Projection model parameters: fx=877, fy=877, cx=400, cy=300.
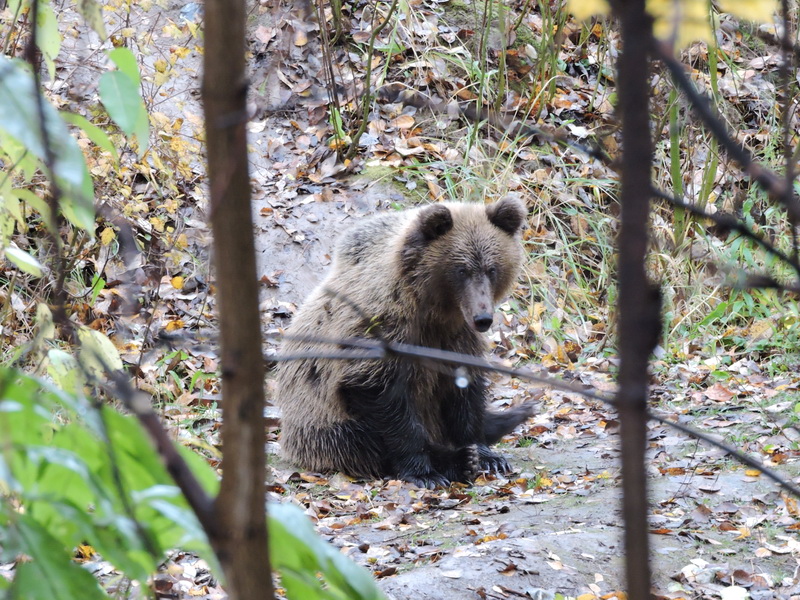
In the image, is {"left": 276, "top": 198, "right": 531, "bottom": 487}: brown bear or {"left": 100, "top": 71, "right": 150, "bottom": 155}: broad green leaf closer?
{"left": 100, "top": 71, "right": 150, "bottom": 155}: broad green leaf

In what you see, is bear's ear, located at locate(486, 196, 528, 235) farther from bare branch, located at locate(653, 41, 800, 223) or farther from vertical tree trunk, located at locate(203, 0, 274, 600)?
vertical tree trunk, located at locate(203, 0, 274, 600)

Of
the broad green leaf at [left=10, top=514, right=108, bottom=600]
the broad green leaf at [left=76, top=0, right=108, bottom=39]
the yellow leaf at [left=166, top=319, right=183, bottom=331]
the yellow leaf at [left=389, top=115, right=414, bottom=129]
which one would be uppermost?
the yellow leaf at [left=389, top=115, right=414, bottom=129]

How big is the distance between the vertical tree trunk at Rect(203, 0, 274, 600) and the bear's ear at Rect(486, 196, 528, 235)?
4582mm

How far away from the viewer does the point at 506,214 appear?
5.40 metres

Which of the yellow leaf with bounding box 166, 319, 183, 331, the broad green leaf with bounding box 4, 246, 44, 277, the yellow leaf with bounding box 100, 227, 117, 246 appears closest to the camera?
the broad green leaf with bounding box 4, 246, 44, 277

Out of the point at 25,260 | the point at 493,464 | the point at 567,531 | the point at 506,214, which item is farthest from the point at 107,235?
the point at 25,260

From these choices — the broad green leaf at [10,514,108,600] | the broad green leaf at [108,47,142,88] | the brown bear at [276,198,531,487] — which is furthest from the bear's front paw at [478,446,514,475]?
the broad green leaf at [10,514,108,600]

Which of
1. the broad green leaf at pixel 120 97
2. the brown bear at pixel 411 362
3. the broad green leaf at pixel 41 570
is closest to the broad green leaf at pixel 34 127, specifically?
the broad green leaf at pixel 120 97

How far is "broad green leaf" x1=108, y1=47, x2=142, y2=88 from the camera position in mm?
1152

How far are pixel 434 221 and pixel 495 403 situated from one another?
2.16 metres

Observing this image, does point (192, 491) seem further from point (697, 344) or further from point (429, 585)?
point (697, 344)

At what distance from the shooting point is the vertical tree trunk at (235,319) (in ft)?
2.83

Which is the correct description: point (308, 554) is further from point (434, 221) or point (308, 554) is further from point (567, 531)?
point (434, 221)

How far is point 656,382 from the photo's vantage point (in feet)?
20.8
